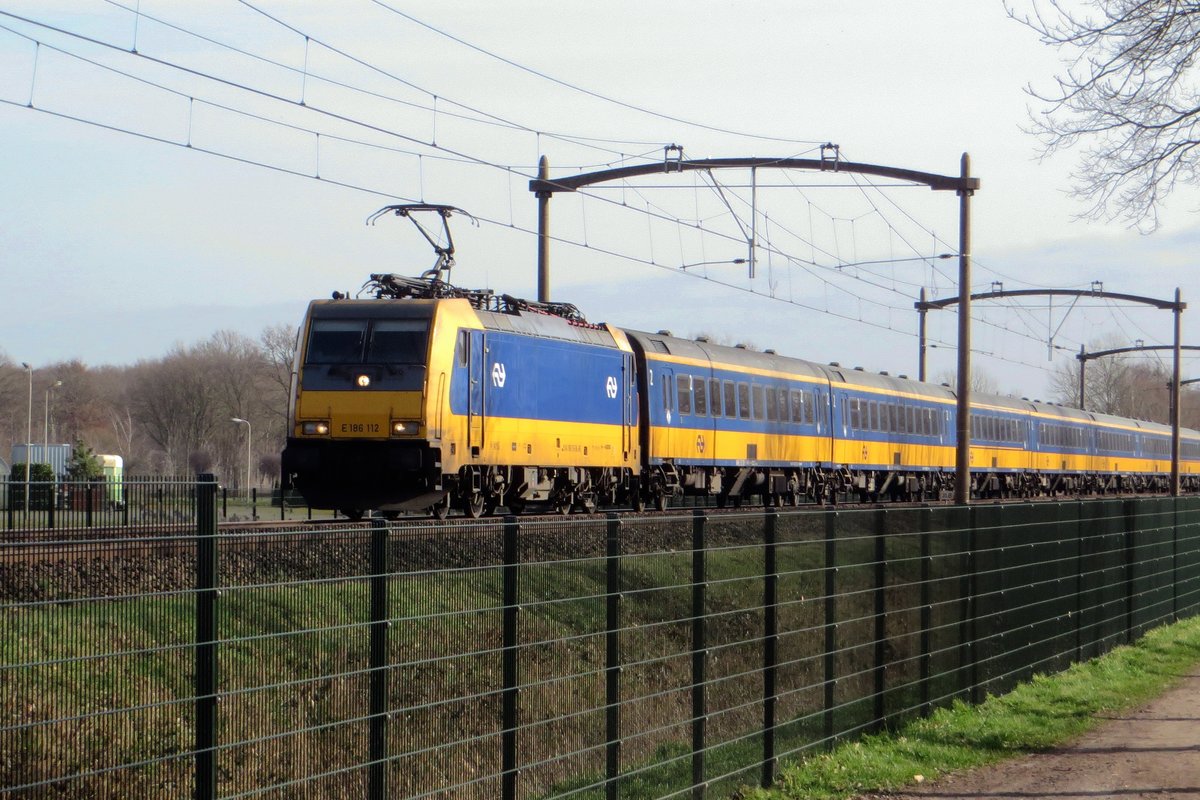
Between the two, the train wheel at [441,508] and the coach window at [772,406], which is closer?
the train wheel at [441,508]

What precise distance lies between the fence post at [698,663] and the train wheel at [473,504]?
13.1 metres

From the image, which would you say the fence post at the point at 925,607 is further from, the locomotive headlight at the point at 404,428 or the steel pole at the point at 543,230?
the steel pole at the point at 543,230

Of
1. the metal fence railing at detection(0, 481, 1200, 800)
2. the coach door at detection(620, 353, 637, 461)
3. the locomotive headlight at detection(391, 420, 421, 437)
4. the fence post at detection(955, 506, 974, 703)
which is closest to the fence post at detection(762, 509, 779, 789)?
the metal fence railing at detection(0, 481, 1200, 800)

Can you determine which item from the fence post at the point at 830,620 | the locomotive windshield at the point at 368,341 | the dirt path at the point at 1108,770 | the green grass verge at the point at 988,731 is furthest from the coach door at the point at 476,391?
the fence post at the point at 830,620

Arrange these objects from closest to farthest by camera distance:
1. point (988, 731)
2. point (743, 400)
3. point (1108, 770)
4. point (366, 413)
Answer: point (1108, 770)
point (988, 731)
point (366, 413)
point (743, 400)

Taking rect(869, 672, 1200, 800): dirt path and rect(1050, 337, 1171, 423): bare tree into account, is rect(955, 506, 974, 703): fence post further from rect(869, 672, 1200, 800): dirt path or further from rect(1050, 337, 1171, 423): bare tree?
rect(1050, 337, 1171, 423): bare tree

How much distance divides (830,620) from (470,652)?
167 inches

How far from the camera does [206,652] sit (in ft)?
15.2

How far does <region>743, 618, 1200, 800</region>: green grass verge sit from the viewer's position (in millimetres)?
9266

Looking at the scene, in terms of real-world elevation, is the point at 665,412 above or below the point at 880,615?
above

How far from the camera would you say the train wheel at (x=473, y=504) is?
69.2 feet

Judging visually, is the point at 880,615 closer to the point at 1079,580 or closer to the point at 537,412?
the point at 1079,580

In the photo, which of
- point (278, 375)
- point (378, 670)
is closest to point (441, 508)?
point (378, 670)

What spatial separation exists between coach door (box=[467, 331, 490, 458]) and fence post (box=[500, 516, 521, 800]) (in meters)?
14.3
